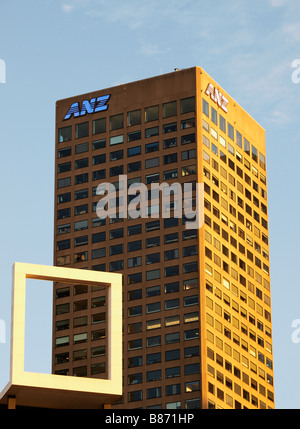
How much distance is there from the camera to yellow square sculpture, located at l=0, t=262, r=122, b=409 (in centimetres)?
7394

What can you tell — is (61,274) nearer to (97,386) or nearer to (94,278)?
(94,278)

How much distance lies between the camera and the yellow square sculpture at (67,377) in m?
73.9

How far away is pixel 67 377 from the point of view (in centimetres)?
7569

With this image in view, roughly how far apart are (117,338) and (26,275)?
248 inches

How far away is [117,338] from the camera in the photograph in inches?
2990
